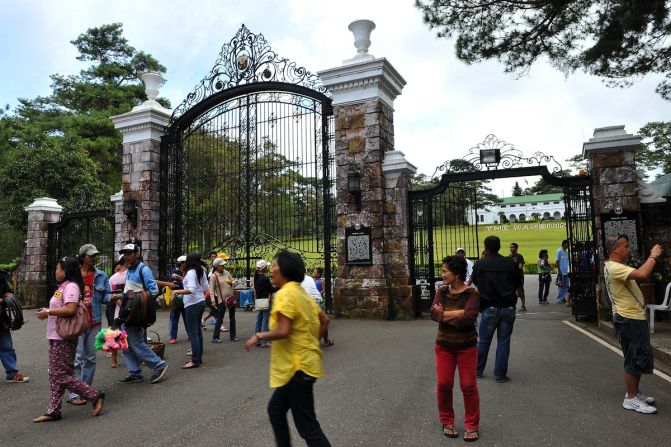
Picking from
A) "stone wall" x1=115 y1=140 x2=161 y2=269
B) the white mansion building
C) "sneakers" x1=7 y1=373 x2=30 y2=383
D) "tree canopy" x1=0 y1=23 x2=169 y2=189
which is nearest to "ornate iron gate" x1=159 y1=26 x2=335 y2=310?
"stone wall" x1=115 y1=140 x2=161 y2=269

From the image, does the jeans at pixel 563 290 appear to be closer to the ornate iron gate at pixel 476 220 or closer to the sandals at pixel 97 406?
the ornate iron gate at pixel 476 220

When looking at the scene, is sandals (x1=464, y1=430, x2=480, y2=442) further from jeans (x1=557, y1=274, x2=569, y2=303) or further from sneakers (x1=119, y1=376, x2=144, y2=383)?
jeans (x1=557, y1=274, x2=569, y2=303)

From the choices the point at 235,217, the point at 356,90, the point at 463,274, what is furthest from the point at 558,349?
the point at 235,217

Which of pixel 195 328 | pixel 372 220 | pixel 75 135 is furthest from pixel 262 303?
pixel 75 135

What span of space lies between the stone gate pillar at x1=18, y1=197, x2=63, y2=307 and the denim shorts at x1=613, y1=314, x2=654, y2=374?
51.9ft

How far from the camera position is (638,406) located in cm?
405

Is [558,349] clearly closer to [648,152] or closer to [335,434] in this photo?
[335,434]

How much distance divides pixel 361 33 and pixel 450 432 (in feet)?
29.1

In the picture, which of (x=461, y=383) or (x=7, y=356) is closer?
(x=461, y=383)

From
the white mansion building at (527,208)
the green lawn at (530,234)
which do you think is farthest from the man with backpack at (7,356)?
the white mansion building at (527,208)

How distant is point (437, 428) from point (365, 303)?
5846 millimetres

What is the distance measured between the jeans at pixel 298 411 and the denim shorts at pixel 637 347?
3016mm

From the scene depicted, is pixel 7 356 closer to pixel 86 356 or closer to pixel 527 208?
pixel 86 356

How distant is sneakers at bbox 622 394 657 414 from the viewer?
400 centimetres
